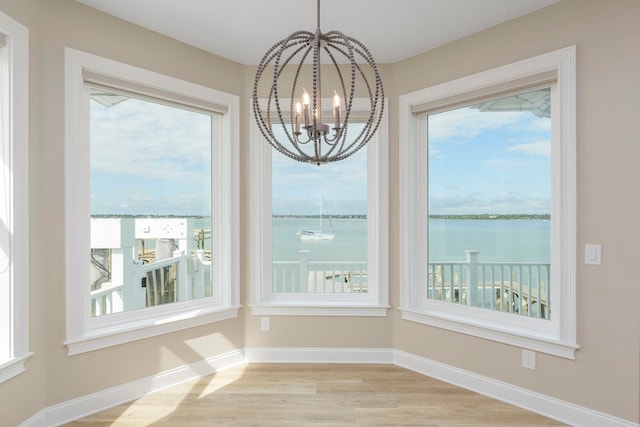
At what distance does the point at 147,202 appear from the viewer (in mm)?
2910

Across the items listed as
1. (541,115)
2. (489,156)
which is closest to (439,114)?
(489,156)

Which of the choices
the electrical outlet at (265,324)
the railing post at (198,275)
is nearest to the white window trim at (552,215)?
the electrical outlet at (265,324)

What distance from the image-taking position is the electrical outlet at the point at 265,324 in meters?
3.39

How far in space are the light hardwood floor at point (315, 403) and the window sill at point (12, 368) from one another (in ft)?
1.72

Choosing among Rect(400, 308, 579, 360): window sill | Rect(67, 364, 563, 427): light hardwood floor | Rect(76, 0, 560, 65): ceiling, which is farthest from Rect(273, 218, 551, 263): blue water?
Rect(76, 0, 560, 65): ceiling

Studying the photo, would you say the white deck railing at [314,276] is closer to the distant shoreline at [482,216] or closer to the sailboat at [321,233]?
the sailboat at [321,233]

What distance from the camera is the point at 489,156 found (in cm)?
294

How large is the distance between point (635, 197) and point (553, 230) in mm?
489

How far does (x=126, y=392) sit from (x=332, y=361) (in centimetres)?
160

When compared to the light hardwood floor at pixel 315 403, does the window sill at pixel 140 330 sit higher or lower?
higher

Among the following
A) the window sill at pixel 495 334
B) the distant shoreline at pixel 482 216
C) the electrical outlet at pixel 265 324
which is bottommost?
the electrical outlet at pixel 265 324

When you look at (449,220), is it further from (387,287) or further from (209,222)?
(209,222)


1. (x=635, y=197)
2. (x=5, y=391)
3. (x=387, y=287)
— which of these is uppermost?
(x=635, y=197)

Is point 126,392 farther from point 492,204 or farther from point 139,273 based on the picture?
point 492,204
